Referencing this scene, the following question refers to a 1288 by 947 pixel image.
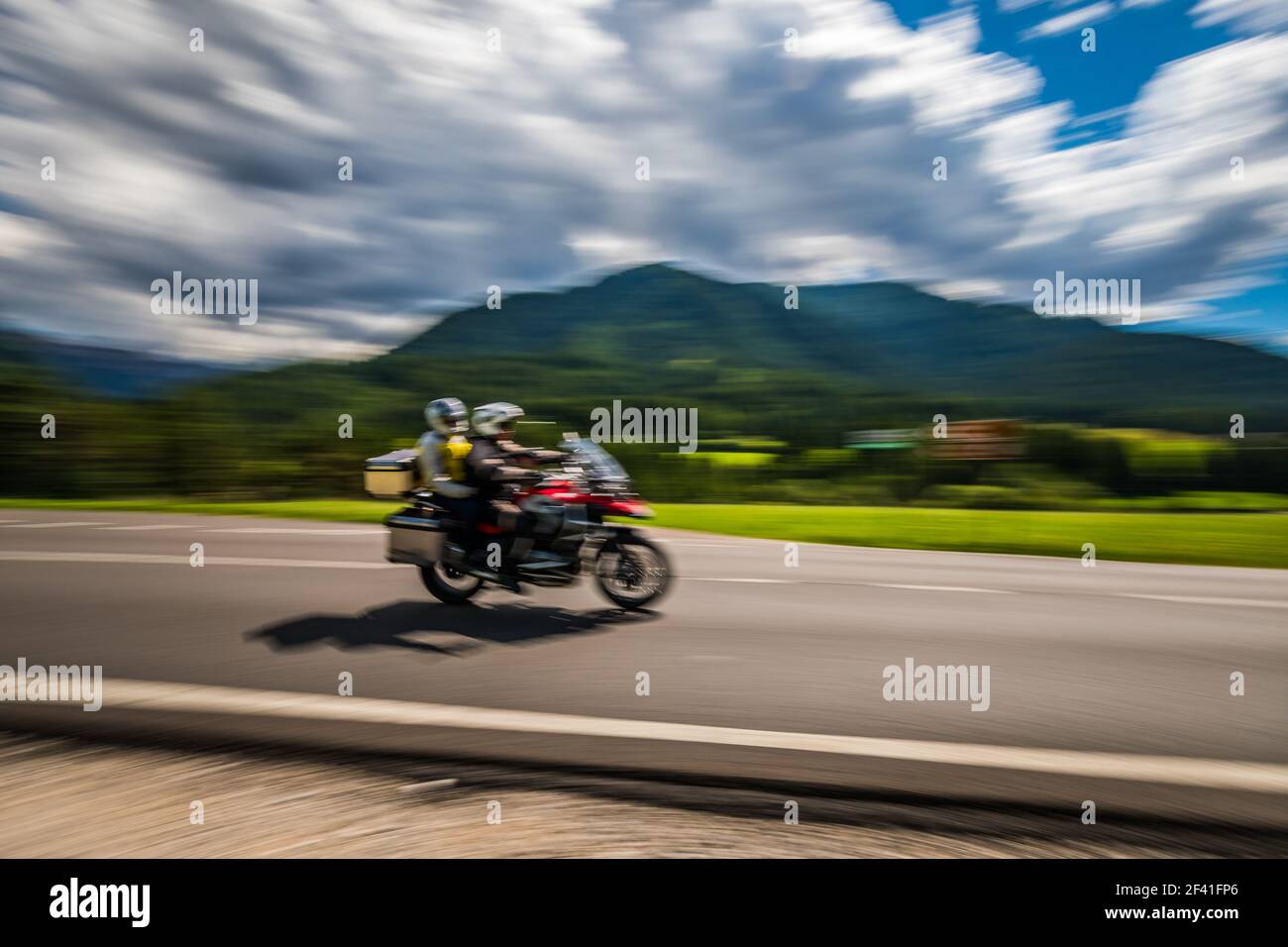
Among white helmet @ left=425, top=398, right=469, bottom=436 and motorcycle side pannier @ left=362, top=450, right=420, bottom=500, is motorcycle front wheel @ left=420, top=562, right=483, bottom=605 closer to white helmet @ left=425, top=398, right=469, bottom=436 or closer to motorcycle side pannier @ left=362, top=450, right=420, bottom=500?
motorcycle side pannier @ left=362, top=450, right=420, bottom=500

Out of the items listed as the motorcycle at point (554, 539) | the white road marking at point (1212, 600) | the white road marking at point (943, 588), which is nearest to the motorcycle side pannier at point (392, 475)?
the motorcycle at point (554, 539)

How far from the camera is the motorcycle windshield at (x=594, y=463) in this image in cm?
677

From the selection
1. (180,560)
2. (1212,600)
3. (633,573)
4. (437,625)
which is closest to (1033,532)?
(1212,600)

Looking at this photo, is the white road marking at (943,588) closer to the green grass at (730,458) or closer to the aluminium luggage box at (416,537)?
the aluminium luggage box at (416,537)

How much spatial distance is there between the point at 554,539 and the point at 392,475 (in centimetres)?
141

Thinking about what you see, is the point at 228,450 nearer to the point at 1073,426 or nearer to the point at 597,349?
the point at 1073,426

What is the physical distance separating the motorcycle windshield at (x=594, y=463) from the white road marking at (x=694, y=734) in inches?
118

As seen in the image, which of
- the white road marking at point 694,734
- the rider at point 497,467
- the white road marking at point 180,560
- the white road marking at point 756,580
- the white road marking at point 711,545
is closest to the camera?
the white road marking at point 694,734

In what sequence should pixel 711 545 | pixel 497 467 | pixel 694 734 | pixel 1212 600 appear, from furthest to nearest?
1. pixel 711 545
2. pixel 1212 600
3. pixel 497 467
4. pixel 694 734

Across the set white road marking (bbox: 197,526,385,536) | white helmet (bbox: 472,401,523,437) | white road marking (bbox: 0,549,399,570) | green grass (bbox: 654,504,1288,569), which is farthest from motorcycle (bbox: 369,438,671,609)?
green grass (bbox: 654,504,1288,569)

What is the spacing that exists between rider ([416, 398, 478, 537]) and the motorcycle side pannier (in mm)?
92

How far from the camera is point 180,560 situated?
994cm

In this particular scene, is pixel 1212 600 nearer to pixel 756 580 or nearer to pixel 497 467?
pixel 756 580
